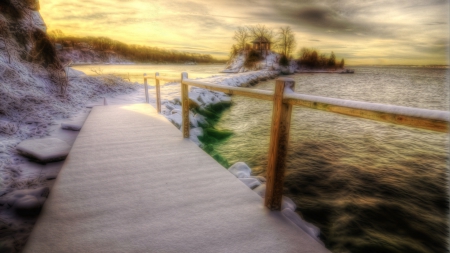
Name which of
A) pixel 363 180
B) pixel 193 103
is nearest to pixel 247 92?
pixel 363 180

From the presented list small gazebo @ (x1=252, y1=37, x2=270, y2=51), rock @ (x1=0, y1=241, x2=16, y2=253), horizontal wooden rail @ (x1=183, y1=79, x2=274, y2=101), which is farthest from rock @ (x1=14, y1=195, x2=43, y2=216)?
small gazebo @ (x1=252, y1=37, x2=270, y2=51)

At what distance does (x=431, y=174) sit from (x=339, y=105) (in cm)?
716

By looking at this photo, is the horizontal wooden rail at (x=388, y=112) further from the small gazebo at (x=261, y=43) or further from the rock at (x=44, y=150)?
the small gazebo at (x=261, y=43)

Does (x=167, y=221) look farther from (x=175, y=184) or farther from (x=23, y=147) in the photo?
(x=23, y=147)

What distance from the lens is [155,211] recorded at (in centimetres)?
184

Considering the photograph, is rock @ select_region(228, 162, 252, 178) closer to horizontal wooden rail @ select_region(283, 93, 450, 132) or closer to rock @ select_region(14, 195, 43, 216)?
horizontal wooden rail @ select_region(283, 93, 450, 132)

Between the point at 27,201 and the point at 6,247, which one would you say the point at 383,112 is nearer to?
the point at 6,247

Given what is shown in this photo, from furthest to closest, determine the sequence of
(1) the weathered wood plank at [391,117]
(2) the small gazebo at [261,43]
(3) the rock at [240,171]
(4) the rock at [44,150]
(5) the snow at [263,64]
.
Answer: (2) the small gazebo at [261,43], (5) the snow at [263,64], (3) the rock at [240,171], (4) the rock at [44,150], (1) the weathered wood plank at [391,117]

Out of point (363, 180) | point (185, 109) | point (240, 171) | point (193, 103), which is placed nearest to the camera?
point (240, 171)

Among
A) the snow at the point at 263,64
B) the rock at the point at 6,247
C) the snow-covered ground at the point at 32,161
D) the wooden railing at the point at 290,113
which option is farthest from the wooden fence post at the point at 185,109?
the snow at the point at 263,64

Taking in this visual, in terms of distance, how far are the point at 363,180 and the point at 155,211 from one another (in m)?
5.40

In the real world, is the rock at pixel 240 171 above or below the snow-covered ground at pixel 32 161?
below

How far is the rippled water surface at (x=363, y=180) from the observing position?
11.3ft

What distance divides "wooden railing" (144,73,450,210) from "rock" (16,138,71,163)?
2402 mm
